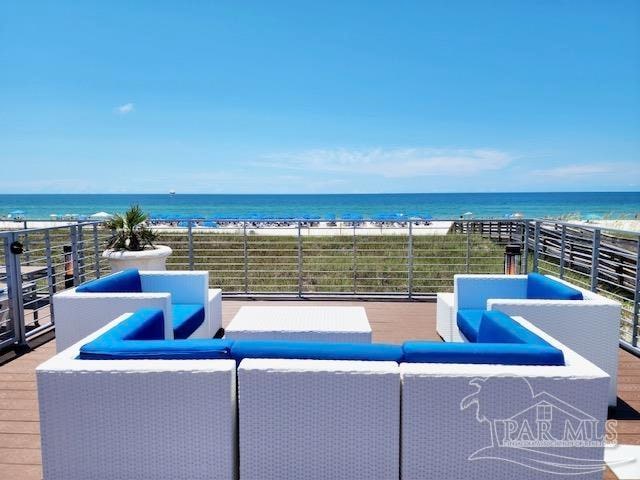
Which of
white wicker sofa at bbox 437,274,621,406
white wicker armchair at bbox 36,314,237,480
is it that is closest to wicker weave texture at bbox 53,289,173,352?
white wicker armchair at bbox 36,314,237,480

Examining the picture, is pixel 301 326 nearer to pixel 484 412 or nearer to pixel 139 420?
pixel 139 420

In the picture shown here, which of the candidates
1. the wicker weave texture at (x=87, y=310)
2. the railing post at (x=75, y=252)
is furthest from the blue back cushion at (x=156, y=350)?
the railing post at (x=75, y=252)

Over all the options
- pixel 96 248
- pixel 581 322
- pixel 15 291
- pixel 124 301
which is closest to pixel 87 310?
pixel 124 301

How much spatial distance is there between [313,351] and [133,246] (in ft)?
13.8

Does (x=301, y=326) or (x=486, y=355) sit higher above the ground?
(x=486, y=355)

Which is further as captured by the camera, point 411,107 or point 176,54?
point 411,107

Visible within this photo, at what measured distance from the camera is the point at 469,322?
11.3 ft

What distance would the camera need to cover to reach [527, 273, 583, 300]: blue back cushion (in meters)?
3.08

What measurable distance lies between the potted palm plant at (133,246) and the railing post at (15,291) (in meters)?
1.03

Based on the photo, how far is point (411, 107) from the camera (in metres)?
23.6

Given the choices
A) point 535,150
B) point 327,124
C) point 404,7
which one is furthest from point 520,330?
point 535,150

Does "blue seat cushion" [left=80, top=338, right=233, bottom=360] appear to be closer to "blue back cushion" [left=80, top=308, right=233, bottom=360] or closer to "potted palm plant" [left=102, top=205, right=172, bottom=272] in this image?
"blue back cushion" [left=80, top=308, right=233, bottom=360]

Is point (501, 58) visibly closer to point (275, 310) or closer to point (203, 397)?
point (275, 310)

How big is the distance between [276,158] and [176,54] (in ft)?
83.0
